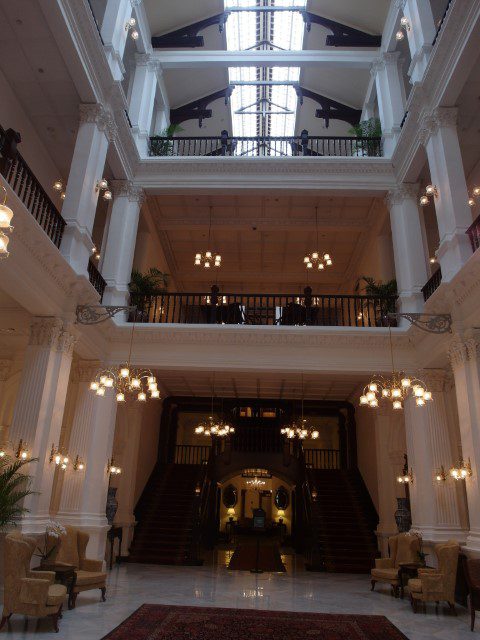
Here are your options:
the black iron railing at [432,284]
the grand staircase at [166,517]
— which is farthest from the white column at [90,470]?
the black iron railing at [432,284]

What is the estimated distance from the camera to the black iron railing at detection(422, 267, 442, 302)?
9766mm

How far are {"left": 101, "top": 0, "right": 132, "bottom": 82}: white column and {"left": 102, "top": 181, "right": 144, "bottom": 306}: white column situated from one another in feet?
8.86

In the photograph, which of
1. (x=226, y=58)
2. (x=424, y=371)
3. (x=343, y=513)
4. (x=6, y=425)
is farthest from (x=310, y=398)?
(x=226, y=58)

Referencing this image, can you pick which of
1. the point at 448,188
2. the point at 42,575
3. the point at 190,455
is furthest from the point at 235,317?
the point at 190,455

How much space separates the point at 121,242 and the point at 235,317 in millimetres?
3322

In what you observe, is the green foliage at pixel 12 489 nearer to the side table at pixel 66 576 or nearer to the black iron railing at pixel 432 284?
the side table at pixel 66 576

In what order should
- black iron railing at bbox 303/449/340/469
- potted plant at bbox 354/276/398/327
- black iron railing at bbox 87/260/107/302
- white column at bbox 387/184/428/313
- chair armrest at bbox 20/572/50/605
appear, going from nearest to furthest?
chair armrest at bbox 20/572/50/605
black iron railing at bbox 87/260/107/302
white column at bbox 387/184/428/313
potted plant at bbox 354/276/398/327
black iron railing at bbox 303/449/340/469

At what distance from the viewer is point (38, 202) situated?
8.18 m

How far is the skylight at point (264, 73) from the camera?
14992 millimetres

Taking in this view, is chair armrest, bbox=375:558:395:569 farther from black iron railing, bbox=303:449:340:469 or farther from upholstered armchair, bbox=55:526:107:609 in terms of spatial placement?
black iron railing, bbox=303:449:340:469

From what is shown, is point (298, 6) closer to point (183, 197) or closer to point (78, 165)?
point (183, 197)

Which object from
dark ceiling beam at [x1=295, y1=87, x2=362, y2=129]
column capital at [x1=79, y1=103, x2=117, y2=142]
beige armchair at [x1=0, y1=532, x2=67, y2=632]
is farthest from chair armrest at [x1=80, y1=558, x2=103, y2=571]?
dark ceiling beam at [x1=295, y1=87, x2=362, y2=129]

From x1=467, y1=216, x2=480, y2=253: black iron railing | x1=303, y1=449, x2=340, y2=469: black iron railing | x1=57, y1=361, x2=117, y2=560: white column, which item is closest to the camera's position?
x1=467, y1=216, x2=480, y2=253: black iron railing

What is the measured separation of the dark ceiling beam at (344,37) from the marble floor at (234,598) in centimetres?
1410
